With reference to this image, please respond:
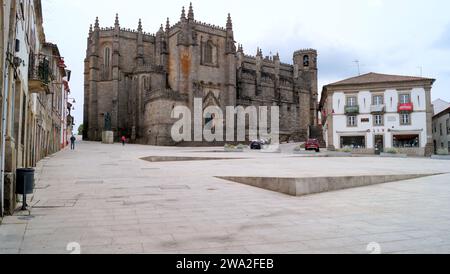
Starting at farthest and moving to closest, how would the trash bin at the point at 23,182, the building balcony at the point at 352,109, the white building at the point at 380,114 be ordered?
1. the building balcony at the point at 352,109
2. the white building at the point at 380,114
3. the trash bin at the point at 23,182

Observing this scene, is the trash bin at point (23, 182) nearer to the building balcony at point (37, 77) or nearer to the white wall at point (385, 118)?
the building balcony at point (37, 77)

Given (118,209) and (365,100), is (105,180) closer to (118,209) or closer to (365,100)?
(118,209)

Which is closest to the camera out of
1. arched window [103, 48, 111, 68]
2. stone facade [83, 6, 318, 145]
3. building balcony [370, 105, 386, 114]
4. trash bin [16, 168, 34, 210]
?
trash bin [16, 168, 34, 210]

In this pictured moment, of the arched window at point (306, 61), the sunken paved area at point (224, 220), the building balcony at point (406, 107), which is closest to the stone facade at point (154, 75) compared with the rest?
the arched window at point (306, 61)

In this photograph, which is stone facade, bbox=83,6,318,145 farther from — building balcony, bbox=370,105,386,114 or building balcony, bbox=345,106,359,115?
building balcony, bbox=370,105,386,114

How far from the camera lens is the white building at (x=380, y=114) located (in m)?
37.0

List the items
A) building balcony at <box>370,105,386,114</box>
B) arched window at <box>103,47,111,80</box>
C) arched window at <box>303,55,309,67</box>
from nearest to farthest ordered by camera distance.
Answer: building balcony at <box>370,105,386,114</box>
arched window at <box>103,47,111,80</box>
arched window at <box>303,55,309,67</box>

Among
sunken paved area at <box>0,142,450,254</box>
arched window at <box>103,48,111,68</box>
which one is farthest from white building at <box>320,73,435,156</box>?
arched window at <box>103,48,111,68</box>

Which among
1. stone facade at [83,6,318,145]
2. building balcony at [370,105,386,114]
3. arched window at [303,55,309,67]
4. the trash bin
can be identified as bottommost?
the trash bin

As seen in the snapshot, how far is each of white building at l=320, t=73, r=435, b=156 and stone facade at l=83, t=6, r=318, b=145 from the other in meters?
19.3

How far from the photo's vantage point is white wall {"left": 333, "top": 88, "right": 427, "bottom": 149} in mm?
37094

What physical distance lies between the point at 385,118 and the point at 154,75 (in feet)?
103

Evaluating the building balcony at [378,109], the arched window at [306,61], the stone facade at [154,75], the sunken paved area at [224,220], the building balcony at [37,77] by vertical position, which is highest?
the arched window at [306,61]

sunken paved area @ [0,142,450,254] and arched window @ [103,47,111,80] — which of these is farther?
arched window @ [103,47,111,80]
